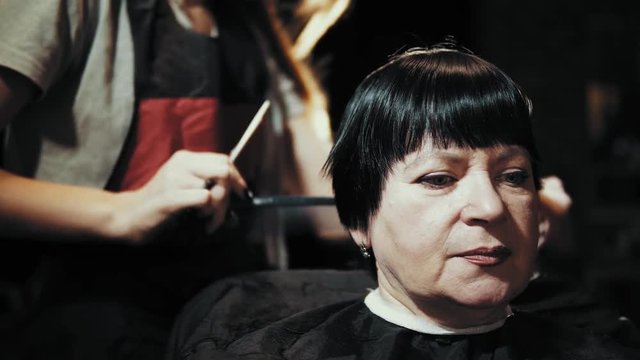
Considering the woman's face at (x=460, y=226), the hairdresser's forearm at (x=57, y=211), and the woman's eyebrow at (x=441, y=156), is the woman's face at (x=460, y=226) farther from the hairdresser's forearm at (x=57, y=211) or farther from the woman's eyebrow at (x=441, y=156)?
the hairdresser's forearm at (x=57, y=211)

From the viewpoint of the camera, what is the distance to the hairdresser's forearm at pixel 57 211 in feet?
2.94

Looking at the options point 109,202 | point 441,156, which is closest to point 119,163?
point 109,202

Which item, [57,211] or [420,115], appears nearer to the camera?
[420,115]

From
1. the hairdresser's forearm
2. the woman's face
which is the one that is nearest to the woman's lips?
the woman's face

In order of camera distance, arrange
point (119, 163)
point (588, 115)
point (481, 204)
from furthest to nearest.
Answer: point (588, 115) < point (119, 163) < point (481, 204)

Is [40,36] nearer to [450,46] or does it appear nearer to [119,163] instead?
[119,163]

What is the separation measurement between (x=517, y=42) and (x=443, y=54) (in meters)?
1.01

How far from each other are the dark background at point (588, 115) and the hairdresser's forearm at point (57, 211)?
2.71 ft

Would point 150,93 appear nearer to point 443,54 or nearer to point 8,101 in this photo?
point 8,101

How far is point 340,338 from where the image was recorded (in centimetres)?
86

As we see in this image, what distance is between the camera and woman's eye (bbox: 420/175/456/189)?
2.59ft

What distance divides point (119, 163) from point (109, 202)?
0.07m

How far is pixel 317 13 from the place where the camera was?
1271 millimetres

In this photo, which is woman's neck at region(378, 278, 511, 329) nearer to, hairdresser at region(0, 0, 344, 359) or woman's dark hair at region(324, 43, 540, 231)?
woman's dark hair at region(324, 43, 540, 231)
